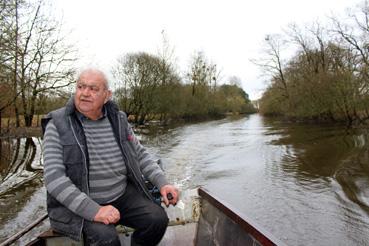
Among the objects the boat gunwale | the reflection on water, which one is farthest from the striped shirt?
the reflection on water

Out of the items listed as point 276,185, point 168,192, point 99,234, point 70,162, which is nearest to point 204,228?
point 168,192

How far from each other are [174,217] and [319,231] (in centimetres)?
359

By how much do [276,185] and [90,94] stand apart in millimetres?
7892

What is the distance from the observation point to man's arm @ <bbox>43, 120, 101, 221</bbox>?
8.07 ft

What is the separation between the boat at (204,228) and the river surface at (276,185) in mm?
876

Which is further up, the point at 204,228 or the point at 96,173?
the point at 96,173

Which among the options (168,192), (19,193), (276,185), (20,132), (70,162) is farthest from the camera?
(20,132)

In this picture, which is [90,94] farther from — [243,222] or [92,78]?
[243,222]

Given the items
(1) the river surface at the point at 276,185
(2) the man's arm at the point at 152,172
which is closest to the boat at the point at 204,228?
(2) the man's arm at the point at 152,172

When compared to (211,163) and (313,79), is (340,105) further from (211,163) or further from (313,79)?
(211,163)

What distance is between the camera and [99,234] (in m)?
2.54

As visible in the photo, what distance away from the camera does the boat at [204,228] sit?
2.68 metres

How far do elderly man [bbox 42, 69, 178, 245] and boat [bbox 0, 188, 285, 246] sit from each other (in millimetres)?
261

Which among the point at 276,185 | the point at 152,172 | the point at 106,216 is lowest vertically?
the point at 276,185
